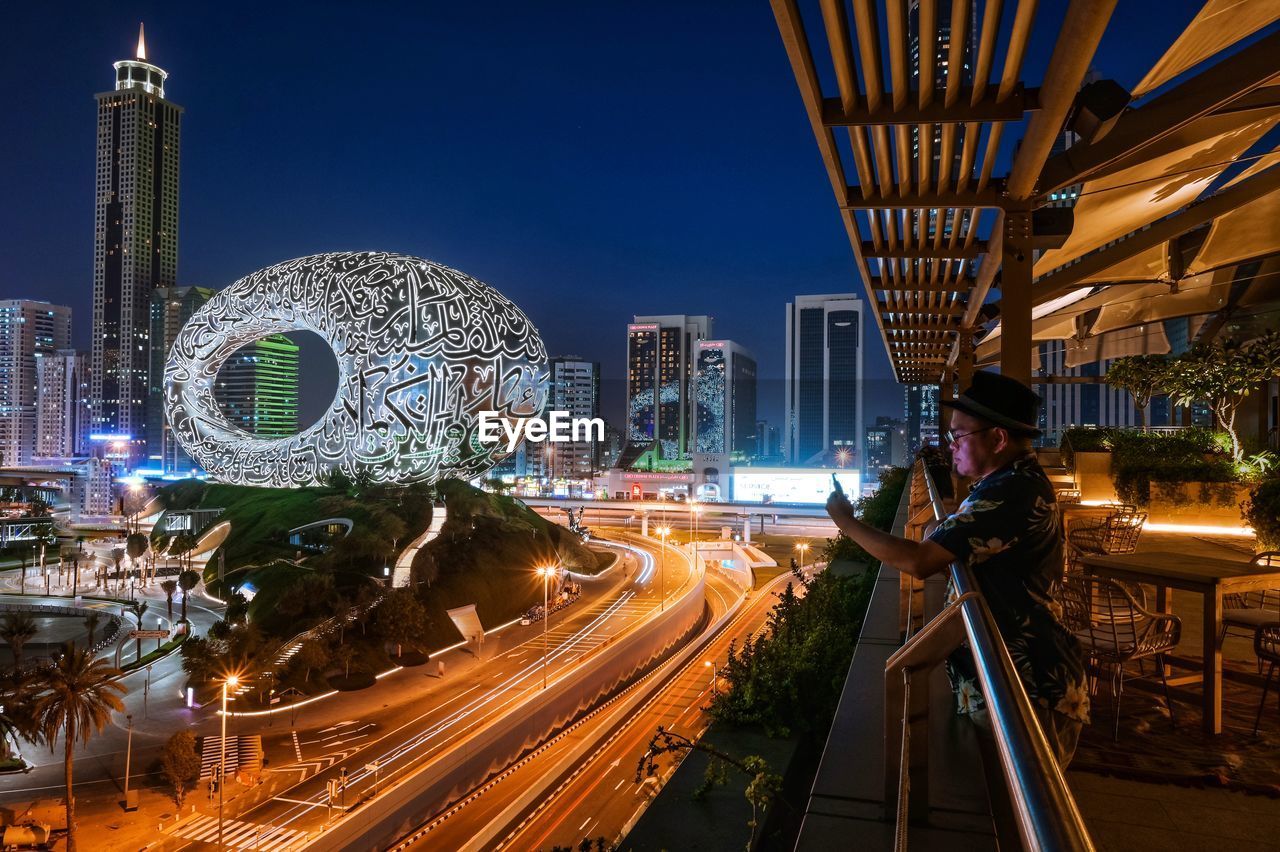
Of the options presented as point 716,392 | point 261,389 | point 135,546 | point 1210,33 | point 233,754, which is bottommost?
point 233,754

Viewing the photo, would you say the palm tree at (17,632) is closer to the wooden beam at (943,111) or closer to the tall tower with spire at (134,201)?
the wooden beam at (943,111)

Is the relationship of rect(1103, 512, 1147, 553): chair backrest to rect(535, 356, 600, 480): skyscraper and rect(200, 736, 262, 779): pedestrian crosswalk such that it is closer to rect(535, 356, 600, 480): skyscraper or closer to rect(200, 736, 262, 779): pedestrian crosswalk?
rect(200, 736, 262, 779): pedestrian crosswalk

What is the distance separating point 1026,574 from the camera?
71.4 inches

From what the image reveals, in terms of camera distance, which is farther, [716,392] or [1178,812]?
[716,392]

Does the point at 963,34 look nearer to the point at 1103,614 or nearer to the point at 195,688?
the point at 1103,614

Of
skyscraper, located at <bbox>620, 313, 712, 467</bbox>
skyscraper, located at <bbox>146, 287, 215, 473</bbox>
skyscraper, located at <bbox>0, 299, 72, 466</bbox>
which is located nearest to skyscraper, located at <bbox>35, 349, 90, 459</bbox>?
skyscraper, located at <bbox>0, 299, 72, 466</bbox>

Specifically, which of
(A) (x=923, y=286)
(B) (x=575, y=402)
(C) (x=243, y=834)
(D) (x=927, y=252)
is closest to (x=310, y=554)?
(C) (x=243, y=834)

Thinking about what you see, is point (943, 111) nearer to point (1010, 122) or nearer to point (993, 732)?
point (1010, 122)

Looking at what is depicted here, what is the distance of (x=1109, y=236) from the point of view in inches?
296

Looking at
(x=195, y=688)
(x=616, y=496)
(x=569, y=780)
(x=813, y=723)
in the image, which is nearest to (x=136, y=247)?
(x=616, y=496)

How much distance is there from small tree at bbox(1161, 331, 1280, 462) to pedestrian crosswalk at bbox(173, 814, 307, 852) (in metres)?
14.2

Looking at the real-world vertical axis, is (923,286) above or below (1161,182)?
below

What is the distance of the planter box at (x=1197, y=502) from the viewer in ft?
28.8

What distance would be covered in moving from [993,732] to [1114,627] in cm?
290
